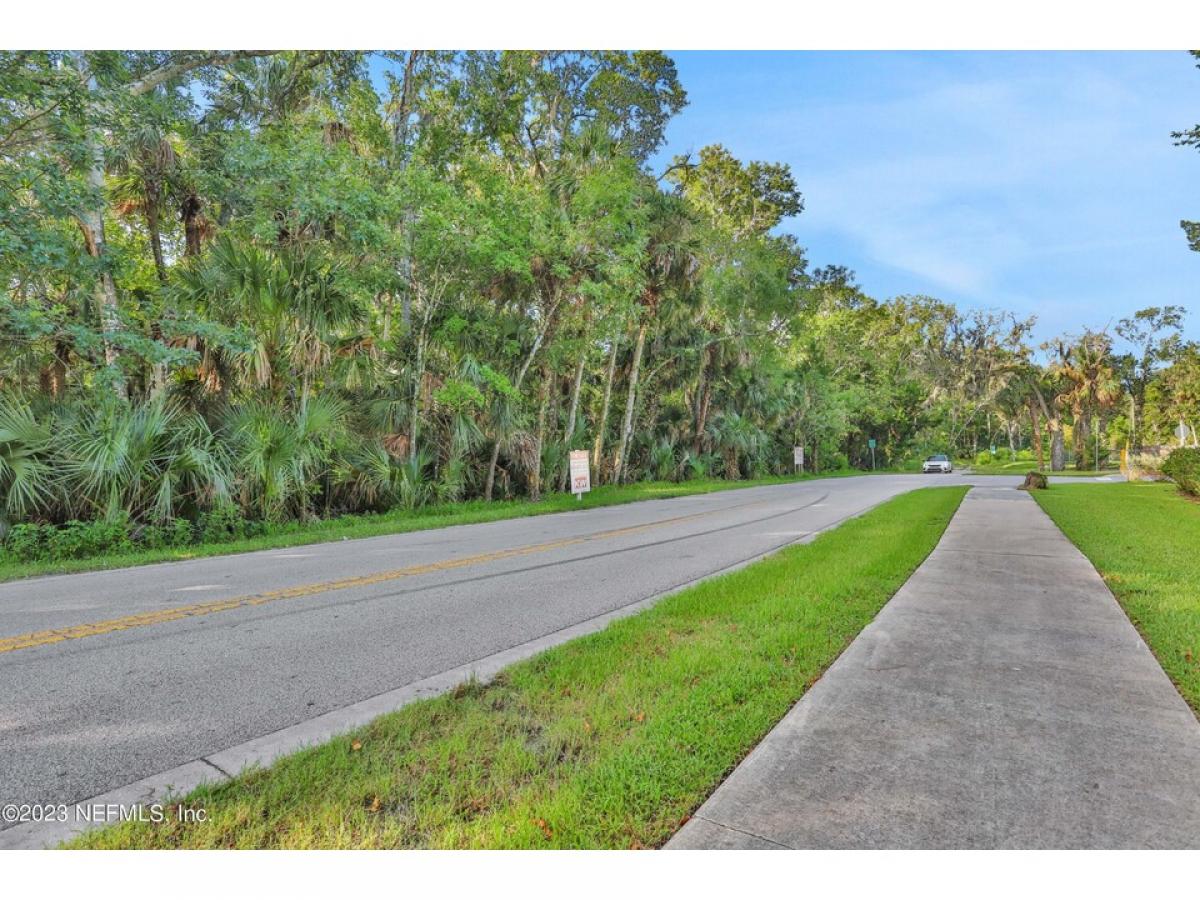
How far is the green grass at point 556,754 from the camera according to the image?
84.9 inches

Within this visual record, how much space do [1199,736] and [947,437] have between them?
57.3 metres

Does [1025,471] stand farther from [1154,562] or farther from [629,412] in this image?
[1154,562]

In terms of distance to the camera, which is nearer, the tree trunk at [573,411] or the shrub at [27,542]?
the shrub at [27,542]

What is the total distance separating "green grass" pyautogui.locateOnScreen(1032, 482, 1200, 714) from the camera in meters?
3.96

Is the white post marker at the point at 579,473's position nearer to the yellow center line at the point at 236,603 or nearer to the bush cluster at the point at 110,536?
the yellow center line at the point at 236,603

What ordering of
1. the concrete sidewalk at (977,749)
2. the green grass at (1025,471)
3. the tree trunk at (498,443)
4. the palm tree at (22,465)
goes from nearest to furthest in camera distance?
the concrete sidewalk at (977,749) → the palm tree at (22,465) → the tree trunk at (498,443) → the green grass at (1025,471)

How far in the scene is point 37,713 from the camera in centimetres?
319

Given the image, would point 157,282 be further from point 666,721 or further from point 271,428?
point 666,721

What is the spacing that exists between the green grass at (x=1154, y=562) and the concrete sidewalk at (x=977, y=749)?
0.17 metres

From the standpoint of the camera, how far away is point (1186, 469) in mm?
15945

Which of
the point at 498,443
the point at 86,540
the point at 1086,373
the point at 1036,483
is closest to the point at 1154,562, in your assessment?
the point at 498,443

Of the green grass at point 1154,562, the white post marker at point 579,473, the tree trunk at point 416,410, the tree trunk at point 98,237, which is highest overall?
the tree trunk at point 98,237

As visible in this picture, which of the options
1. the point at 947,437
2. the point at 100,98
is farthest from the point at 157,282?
the point at 947,437

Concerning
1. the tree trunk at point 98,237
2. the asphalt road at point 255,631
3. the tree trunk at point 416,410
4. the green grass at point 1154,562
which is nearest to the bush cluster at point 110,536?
the asphalt road at point 255,631
